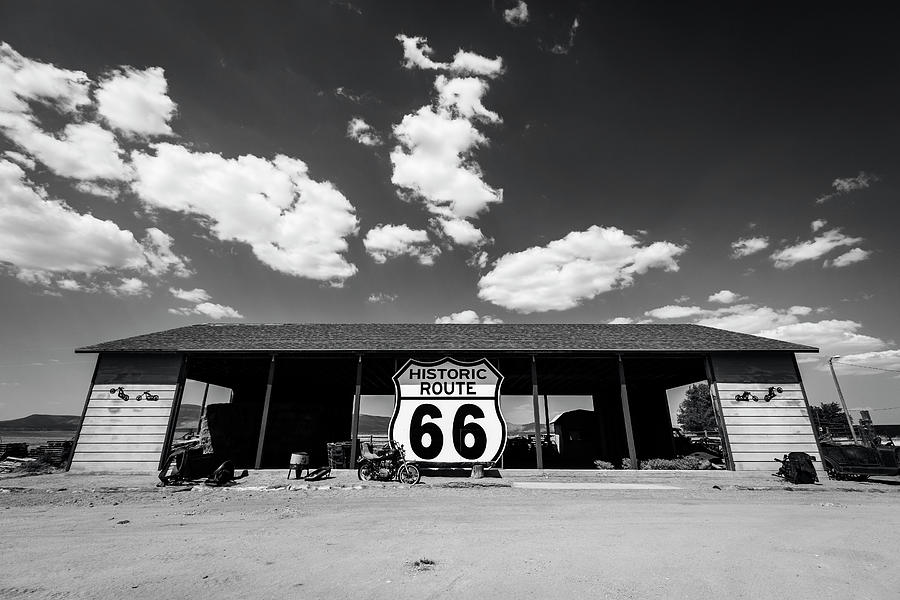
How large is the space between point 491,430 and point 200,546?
795 centimetres

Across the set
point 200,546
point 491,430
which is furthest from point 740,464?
point 200,546

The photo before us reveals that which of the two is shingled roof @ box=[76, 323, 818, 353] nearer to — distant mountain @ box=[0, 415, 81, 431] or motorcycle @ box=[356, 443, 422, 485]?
motorcycle @ box=[356, 443, 422, 485]

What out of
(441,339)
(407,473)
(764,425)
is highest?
(441,339)

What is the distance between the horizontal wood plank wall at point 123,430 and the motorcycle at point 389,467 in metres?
6.63

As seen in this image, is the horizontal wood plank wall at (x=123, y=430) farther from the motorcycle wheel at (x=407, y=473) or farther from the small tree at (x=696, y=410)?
the small tree at (x=696, y=410)

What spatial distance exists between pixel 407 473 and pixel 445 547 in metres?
6.24

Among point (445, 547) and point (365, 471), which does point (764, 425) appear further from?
point (445, 547)

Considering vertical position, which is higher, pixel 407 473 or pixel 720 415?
pixel 720 415

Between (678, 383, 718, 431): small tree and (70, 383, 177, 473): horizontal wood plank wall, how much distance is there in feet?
208

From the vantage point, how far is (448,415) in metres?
11.8

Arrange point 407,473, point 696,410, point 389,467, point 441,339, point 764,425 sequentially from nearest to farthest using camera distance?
1. point 407,473
2. point 389,467
3. point 764,425
4. point 441,339
5. point 696,410

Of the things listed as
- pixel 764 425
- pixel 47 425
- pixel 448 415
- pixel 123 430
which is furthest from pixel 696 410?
pixel 47 425

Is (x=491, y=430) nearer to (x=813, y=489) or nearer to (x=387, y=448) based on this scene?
(x=387, y=448)

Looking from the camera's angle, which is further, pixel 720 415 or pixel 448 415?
pixel 720 415
